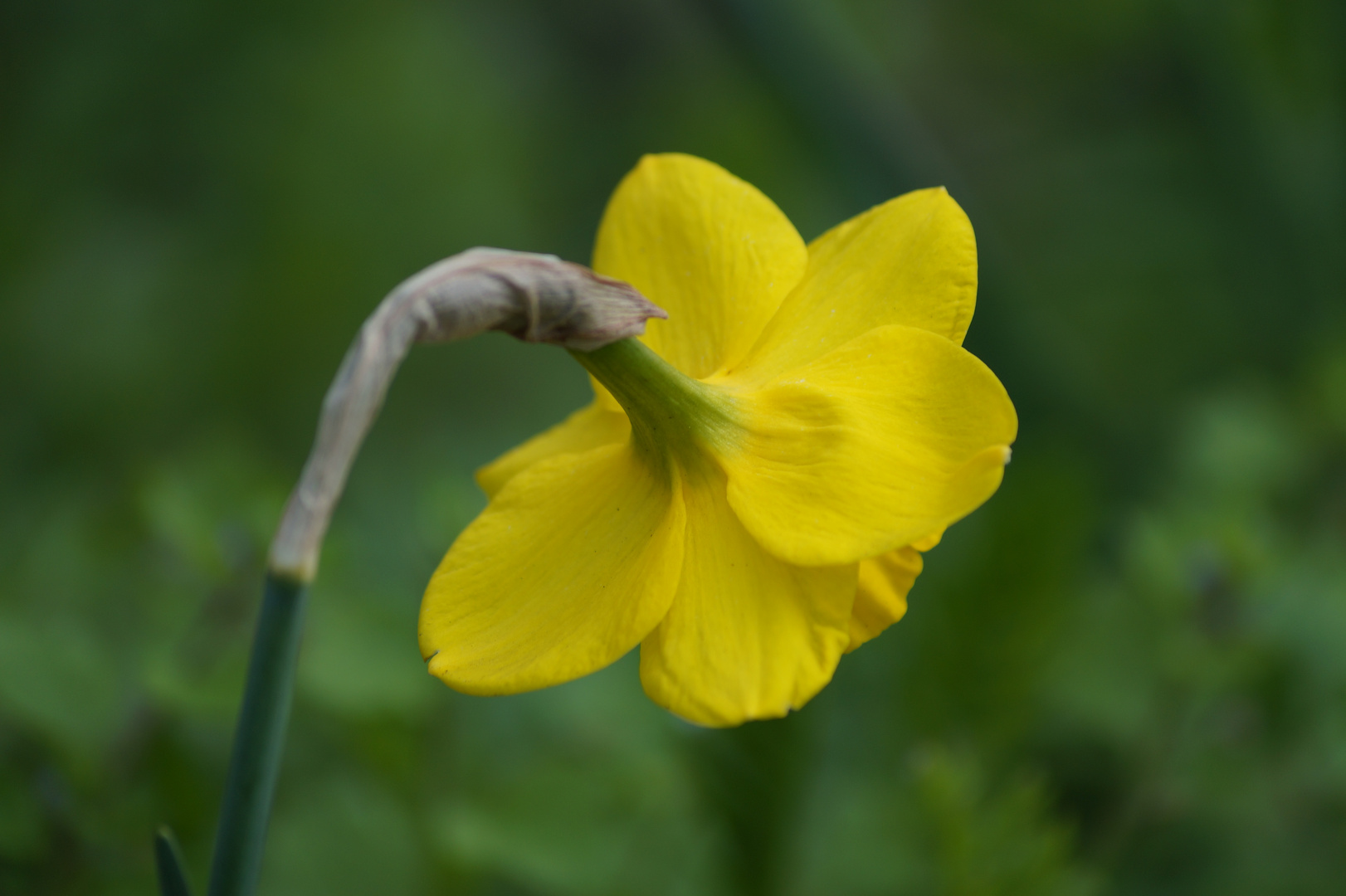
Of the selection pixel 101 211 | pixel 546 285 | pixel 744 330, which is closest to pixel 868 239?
pixel 744 330

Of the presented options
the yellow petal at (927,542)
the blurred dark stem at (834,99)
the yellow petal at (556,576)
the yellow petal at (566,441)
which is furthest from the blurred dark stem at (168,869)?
the blurred dark stem at (834,99)

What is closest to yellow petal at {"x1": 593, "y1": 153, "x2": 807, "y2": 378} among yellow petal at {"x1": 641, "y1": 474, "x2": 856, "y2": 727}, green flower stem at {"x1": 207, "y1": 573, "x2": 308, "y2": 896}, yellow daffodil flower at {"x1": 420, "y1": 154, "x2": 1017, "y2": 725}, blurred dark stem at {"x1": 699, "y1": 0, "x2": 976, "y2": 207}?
yellow daffodil flower at {"x1": 420, "y1": 154, "x2": 1017, "y2": 725}

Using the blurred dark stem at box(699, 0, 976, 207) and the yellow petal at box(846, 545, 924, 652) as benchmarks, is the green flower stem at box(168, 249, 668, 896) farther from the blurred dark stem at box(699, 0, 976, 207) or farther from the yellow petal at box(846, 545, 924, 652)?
the blurred dark stem at box(699, 0, 976, 207)

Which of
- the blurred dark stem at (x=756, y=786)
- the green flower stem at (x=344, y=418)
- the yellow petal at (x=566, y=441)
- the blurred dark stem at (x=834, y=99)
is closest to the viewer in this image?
the green flower stem at (x=344, y=418)

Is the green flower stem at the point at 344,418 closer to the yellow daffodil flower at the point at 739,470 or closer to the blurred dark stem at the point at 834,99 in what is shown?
the yellow daffodil flower at the point at 739,470

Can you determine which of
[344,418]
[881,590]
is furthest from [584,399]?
[344,418]

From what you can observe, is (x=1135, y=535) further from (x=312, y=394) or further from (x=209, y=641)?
(x=312, y=394)

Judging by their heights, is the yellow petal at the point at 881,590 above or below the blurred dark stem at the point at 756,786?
above
